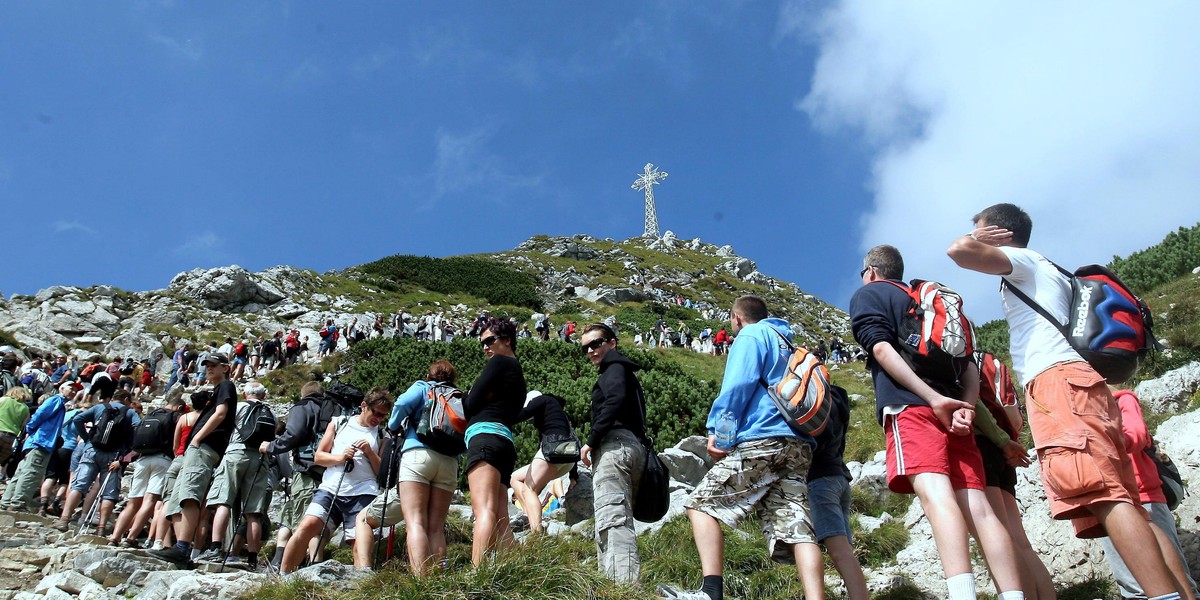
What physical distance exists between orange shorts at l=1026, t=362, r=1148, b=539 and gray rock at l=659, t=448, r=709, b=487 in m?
5.19

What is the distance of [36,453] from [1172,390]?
12.5 meters

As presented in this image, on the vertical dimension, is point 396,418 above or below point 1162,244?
below

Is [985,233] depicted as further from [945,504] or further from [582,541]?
[582,541]

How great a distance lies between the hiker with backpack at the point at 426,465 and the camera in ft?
16.7

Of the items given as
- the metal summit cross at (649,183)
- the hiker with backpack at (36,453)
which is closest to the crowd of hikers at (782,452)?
the hiker with backpack at (36,453)

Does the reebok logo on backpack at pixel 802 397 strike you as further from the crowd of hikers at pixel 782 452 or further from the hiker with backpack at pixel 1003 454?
the hiker with backpack at pixel 1003 454

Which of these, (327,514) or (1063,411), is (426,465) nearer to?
(327,514)

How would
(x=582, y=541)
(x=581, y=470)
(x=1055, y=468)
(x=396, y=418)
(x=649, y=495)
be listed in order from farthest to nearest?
(x=581, y=470), (x=582, y=541), (x=396, y=418), (x=649, y=495), (x=1055, y=468)

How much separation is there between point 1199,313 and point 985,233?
9.07 metres

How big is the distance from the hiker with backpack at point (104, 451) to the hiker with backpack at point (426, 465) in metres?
4.38

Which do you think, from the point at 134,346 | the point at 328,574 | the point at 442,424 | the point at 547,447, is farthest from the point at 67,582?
the point at 134,346

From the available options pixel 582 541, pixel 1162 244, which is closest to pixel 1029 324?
pixel 582 541

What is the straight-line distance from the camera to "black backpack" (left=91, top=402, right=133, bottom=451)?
8.47 meters

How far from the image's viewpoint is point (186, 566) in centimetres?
633
